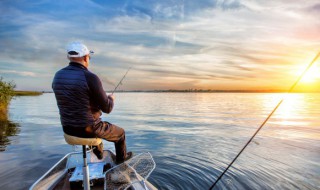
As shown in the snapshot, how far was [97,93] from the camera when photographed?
4.83 metres

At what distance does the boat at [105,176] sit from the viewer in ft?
19.5

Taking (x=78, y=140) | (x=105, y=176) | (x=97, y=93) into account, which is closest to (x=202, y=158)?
(x=105, y=176)

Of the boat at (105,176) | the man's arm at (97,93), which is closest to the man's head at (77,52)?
the man's arm at (97,93)

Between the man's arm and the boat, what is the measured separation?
1825mm

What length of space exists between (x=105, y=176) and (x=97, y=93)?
244 cm

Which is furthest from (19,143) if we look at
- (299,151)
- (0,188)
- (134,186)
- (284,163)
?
(299,151)

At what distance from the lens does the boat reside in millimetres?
5938

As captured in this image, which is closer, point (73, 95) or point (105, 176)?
point (73, 95)

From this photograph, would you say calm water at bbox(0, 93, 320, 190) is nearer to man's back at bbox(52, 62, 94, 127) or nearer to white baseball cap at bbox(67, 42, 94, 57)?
man's back at bbox(52, 62, 94, 127)

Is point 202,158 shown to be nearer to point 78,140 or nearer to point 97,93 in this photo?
point 78,140

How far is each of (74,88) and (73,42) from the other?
966 mm

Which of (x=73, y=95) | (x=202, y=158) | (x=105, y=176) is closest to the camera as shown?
(x=73, y=95)

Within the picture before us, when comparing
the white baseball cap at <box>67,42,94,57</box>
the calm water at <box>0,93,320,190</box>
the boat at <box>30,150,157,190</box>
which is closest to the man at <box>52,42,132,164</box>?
the white baseball cap at <box>67,42,94,57</box>

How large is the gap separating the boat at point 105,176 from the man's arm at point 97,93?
1825mm
